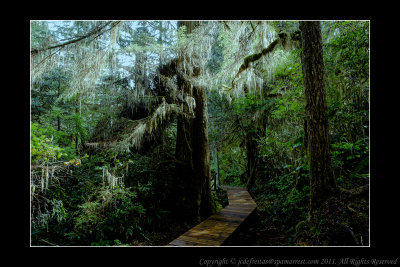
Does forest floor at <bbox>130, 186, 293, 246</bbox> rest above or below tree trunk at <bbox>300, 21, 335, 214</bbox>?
below

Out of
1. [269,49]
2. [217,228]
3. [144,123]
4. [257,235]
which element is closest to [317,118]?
[217,228]

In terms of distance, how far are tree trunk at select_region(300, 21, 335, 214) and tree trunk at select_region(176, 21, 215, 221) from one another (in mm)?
3698

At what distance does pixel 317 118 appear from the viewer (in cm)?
336

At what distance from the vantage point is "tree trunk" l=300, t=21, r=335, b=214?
3299mm

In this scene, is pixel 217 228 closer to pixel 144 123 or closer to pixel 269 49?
pixel 144 123

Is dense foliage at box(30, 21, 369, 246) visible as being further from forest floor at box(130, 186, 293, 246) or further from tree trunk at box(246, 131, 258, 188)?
tree trunk at box(246, 131, 258, 188)

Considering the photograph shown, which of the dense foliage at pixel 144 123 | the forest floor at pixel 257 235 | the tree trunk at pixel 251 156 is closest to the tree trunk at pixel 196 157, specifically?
the dense foliage at pixel 144 123

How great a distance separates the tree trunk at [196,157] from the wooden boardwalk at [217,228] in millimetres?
957

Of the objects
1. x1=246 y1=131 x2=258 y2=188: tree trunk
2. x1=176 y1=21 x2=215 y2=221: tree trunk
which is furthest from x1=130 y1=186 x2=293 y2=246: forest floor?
x1=246 y1=131 x2=258 y2=188: tree trunk

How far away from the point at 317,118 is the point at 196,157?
4138mm
